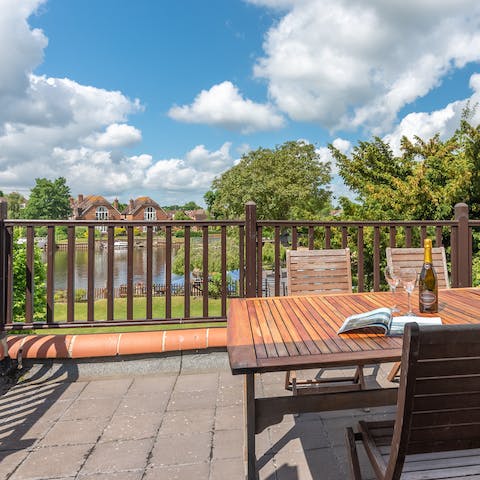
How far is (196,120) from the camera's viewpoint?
3183 centimetres

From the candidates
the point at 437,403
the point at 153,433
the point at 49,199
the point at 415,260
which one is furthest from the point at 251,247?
the point at 49,199

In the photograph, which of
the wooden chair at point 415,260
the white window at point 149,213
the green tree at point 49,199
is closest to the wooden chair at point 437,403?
the wooden chair at point 415,260

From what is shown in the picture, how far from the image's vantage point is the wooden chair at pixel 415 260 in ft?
8.46

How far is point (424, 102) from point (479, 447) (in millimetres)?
26648

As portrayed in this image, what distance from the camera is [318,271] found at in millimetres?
2518

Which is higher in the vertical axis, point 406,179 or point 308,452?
point 406,179

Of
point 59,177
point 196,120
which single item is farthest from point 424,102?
point 59,177

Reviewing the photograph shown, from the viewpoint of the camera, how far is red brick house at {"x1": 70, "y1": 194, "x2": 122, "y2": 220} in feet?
215

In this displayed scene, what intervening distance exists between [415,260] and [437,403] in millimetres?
1965

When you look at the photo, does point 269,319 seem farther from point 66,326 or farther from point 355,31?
point 355,31

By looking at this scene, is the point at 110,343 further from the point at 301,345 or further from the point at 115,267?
the point at 115,267

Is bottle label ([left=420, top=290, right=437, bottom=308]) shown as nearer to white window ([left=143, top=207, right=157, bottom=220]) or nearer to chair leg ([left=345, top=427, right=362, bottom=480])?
chair leg ([left=345, top=427, right=362, bottom=480])

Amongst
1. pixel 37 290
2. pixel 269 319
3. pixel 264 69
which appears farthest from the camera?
pixel 264 69

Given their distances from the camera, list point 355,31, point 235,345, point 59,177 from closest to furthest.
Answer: point 235,345 < point 355,31 < point 59,177
